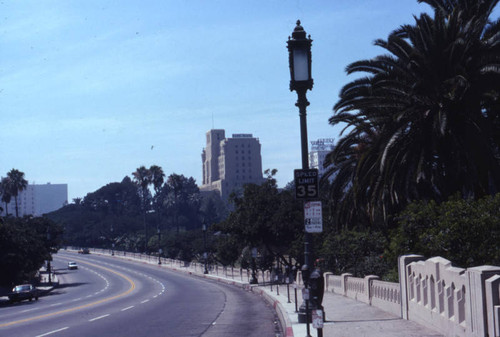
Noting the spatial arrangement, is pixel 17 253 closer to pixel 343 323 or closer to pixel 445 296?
pixel 343 323

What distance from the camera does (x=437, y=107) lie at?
2325cm

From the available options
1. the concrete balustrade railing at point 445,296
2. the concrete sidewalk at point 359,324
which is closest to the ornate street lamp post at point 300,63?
the concrete sidewalk at point 359,324

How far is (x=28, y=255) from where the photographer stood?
63625 mm

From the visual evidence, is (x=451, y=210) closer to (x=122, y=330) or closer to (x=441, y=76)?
(x=441, y=76)

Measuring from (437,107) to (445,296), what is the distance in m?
11.4

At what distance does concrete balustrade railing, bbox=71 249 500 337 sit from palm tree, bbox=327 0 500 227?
4.72 meters

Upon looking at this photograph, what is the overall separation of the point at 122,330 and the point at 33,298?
37907mm

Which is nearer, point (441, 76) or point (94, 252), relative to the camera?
point (441, 76)

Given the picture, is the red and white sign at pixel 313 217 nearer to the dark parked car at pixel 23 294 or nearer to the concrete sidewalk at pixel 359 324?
the concrete sidewalk at pixel 359 324

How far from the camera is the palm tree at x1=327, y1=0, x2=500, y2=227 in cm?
2214

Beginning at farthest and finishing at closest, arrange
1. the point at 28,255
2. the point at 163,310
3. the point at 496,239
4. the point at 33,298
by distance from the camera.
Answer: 1. the point at 28,255
2. the point at 33,298
3. the point at 163,310
4. the point at 496,239

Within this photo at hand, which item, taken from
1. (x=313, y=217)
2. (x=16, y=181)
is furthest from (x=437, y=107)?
(x=16, y=181)

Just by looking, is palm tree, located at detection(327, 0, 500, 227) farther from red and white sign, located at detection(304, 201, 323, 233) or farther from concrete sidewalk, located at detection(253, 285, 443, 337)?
red and white sign, located at detection(304, 201, 323, 233)

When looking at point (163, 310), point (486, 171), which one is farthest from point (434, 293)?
point (163, 310)
